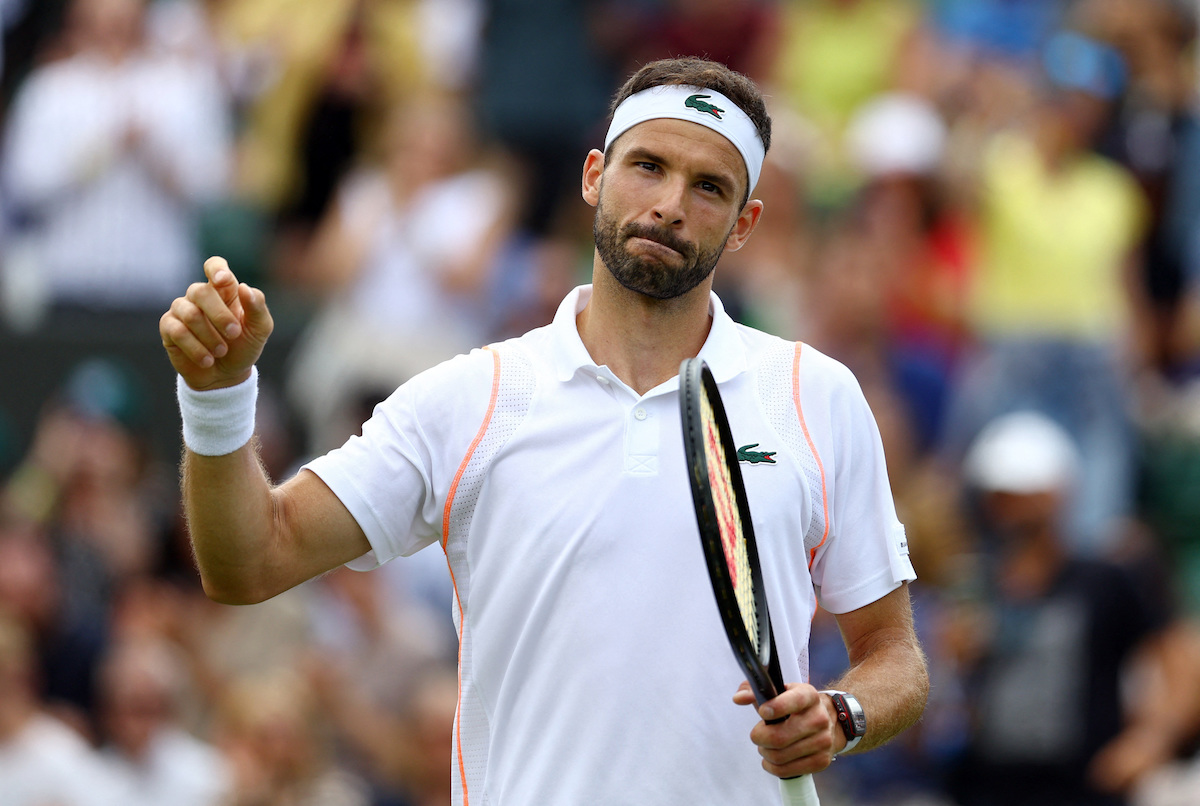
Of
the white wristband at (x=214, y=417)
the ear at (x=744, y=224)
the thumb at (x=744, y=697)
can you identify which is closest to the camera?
the thumb at (x=744, y=697)

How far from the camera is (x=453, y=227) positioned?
9461 millimetres

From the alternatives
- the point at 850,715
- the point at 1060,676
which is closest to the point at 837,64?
the point at 1060,676

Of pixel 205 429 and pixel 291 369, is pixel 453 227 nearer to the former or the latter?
pixel 291 369

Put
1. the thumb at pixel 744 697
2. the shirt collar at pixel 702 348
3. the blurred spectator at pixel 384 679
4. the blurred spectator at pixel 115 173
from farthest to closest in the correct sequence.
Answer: the blurred spectator at pixel 115 173 < the blurred spectator at pixel 384 679 < the shirt collar at pixel 702 348 < the thumb at pixel 744 697

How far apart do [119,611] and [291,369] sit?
6.33ft

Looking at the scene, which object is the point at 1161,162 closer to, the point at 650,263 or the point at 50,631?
the point at 50,631

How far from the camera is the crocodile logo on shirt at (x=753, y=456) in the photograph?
3.49m

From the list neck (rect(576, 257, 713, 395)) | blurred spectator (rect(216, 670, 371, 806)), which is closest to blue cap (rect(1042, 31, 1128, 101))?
blurred spectator (rect(216, 670, 371, 806))

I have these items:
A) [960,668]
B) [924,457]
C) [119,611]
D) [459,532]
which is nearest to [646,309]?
[459,532]

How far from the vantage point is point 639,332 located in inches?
144

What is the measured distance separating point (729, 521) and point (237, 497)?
88cm

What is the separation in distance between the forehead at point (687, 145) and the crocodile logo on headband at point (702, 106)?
4 centimetres

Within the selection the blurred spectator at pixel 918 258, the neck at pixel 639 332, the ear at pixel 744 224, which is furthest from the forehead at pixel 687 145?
the blurred spectator at pixel 918 258

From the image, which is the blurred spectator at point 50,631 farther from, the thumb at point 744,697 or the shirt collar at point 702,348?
A: the thumb at point 744,697
